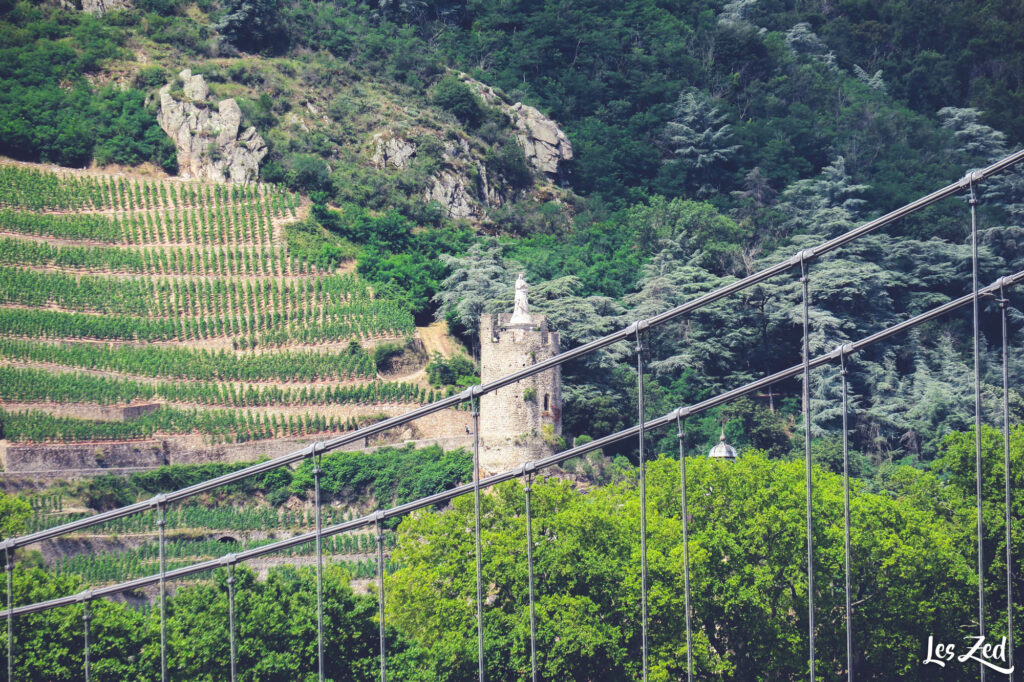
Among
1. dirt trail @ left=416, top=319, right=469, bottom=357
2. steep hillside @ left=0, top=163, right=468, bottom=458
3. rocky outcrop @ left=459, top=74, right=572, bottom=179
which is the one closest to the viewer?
steep hillside @ left=0, top=163, right=468, bottom=458

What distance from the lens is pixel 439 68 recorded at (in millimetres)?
73875

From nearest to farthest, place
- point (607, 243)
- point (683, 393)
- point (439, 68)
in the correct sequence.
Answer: point (683, 393) < point (607, 243) < point (439, 68)

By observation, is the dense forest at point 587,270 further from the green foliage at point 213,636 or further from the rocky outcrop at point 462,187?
the rocky outcrop at point 462,187

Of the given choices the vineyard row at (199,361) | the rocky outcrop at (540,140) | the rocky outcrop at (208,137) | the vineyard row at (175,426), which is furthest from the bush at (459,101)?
the vineyard row at (175,426)

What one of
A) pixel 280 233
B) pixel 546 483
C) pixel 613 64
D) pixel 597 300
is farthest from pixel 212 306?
pixel 613 64

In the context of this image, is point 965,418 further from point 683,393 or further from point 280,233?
point 280,233

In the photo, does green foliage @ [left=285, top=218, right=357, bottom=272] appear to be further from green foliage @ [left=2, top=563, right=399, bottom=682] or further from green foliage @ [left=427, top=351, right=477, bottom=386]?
green foliage @ [left=2, top=563, right=399, bottom=682]

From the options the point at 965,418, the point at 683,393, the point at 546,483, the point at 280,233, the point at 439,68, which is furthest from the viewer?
the point at 439,68

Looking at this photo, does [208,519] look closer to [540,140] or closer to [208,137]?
[208,137]

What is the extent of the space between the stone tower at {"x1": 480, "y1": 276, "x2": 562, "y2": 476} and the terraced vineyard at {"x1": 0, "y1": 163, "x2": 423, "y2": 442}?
16.6ft

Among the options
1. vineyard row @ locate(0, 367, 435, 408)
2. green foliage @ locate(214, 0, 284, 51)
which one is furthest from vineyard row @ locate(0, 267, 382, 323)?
green foliage @ locate(214, 0, 284, 51)

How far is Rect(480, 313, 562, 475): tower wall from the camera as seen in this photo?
46.2m

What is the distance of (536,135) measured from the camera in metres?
72.2

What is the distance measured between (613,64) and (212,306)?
29928 millimetres
